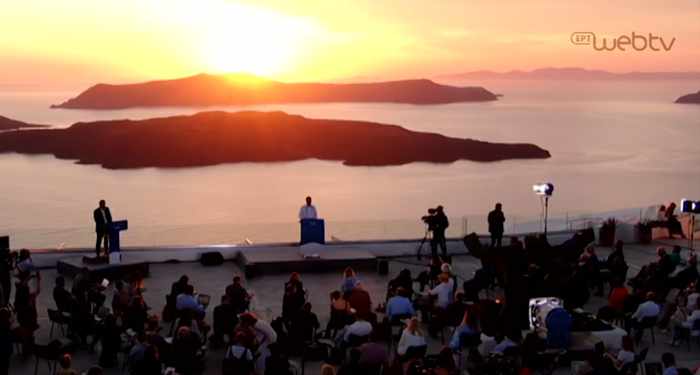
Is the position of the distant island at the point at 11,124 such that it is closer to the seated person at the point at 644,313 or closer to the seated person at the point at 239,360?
the seated person at the point at 644,313

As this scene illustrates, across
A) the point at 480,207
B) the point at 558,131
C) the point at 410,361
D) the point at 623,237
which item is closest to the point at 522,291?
the point at 410,361

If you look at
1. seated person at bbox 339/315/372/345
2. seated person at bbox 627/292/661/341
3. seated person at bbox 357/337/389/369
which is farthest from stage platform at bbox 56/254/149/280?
seated person at bbox 627/292/661/341

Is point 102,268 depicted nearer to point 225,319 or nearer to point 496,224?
point 225,319

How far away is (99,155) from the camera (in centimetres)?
11900

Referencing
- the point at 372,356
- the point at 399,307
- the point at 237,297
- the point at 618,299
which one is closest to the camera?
the point at 372,356

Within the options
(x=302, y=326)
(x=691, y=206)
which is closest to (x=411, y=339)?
(x=302, y=326)

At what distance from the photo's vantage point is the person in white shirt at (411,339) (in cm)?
→ 963

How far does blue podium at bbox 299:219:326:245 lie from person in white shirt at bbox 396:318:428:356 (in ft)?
24.4

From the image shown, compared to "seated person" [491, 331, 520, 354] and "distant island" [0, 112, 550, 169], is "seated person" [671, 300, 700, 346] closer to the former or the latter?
"seated person" [491, 331, 520, 354]

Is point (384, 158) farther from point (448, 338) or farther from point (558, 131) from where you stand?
point (448, 338)

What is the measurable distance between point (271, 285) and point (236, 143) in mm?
108843

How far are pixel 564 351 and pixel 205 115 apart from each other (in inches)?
4554

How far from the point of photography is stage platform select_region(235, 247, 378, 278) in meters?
16.4

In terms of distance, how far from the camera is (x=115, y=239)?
15.8 metres
